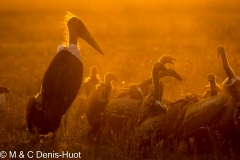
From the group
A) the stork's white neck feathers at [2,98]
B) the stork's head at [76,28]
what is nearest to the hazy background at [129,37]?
the stork's white neck feathers at [2,98]

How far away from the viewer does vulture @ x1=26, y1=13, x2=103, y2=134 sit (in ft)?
29.4

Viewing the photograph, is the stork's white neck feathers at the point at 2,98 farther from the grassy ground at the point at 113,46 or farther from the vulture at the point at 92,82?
the vulture at the point at 92,82

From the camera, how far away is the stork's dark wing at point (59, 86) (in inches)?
352

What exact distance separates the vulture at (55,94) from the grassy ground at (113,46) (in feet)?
1.12

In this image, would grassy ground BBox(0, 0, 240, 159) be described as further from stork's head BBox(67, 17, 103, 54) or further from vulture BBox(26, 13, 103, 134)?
stork's head BBox(67, 17, 103, 54)

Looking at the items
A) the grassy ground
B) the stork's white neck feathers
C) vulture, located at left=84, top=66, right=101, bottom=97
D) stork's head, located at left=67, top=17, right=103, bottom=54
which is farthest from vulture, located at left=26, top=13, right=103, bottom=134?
vulture, located at left=84, top=66, right=101, bottom=97

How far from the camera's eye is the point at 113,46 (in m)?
22.6

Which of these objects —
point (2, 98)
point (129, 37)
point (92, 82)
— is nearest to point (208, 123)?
point (92, 82)

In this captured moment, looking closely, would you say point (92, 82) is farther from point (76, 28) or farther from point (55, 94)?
point (55, 94)

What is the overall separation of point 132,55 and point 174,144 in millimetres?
11185

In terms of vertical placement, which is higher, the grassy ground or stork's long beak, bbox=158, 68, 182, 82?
the grassy ground

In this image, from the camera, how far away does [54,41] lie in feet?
79.8

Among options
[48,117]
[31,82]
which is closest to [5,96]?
[31,82]

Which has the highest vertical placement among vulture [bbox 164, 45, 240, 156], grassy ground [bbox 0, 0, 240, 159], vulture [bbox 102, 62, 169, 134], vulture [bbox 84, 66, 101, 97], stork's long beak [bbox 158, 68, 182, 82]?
grassy ground [bbox 0, 0, 240, 159]
